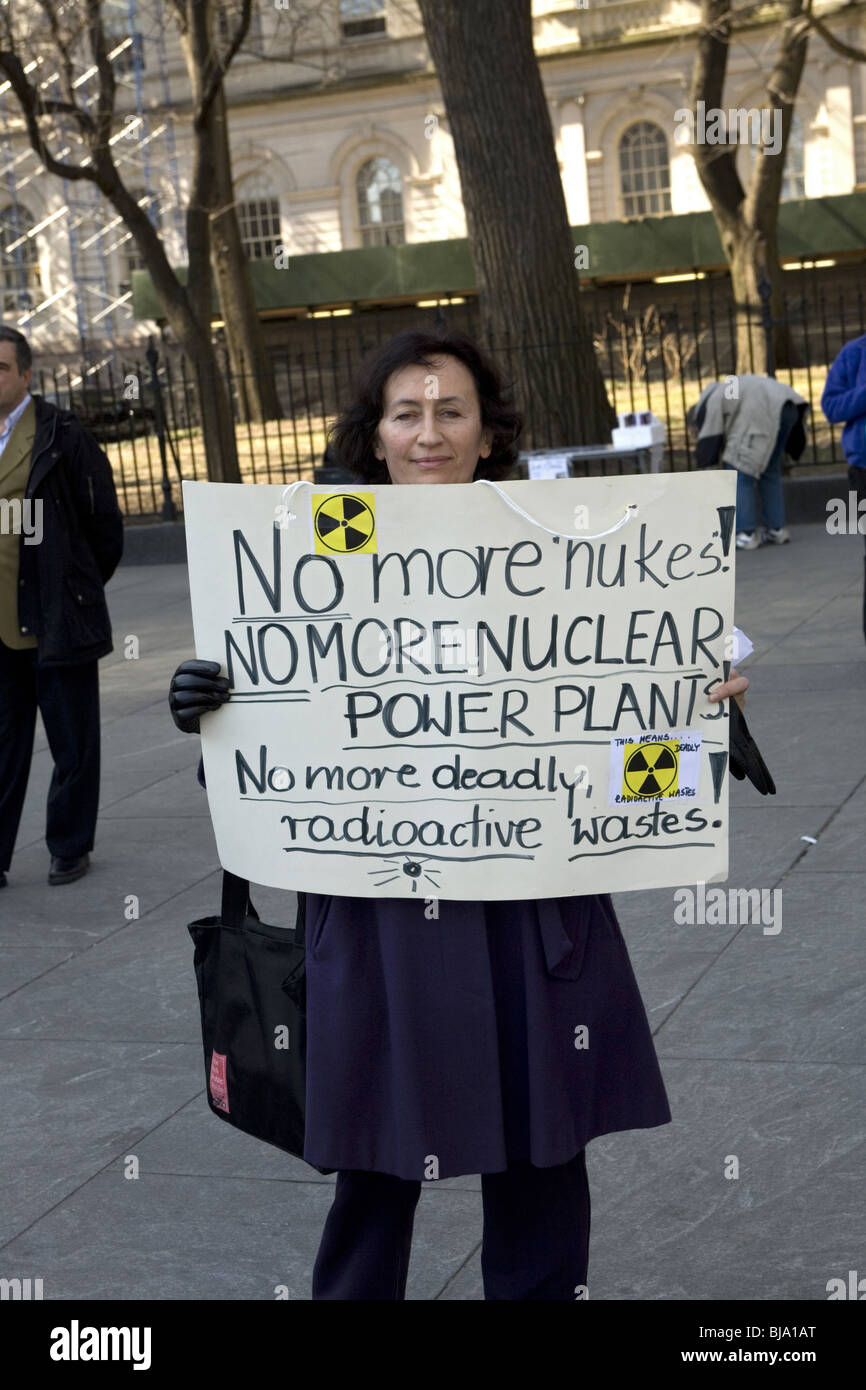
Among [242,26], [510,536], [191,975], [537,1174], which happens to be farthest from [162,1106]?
[242,26]

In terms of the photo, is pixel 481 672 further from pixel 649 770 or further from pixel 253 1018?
pixel 253 1018

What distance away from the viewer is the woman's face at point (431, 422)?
2.89 meters

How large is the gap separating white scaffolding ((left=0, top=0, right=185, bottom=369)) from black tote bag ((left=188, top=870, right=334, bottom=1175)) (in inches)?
1507

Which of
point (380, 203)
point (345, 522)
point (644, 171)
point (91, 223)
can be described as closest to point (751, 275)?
point (644, 171)

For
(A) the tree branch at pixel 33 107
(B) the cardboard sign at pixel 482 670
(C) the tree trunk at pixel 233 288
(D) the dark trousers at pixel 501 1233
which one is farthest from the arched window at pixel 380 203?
(D) the dark trousers at pixel 501 1233

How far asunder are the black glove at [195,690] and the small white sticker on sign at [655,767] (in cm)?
69

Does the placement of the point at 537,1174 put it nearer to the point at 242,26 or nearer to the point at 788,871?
the point at 788,871

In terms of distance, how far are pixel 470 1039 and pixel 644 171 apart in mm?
38121

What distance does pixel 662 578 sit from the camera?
115 inches

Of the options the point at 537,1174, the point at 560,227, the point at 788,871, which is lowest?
the point at 788,871

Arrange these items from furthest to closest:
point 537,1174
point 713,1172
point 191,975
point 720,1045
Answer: point 191,975 < point 720,1045 < point 713,1172 < point 537,1174

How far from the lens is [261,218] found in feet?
140

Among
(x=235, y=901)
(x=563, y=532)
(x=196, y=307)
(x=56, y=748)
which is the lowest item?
(x=56, y=748)

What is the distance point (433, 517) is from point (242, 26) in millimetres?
18842
